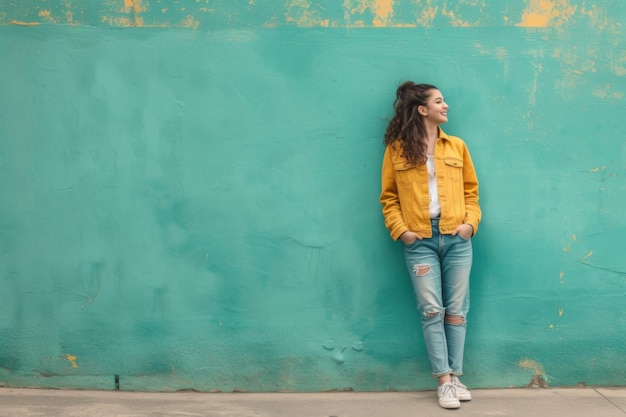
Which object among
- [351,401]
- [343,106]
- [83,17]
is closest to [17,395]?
[351,401]

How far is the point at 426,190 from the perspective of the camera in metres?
4.53

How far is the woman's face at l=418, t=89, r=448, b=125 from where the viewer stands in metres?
4.55

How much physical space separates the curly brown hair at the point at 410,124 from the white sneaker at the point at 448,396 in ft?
4.22

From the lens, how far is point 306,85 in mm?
4703

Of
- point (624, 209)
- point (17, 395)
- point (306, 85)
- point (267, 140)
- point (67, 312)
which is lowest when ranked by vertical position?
point (17, 395)

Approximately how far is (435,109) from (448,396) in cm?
163

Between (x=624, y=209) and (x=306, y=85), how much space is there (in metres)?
2.05

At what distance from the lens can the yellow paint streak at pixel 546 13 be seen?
4.70 meters

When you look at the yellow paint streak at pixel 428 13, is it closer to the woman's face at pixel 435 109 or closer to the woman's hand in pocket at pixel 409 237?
the woman's face at pixel 435 109

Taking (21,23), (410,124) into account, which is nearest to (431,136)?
(410,124)

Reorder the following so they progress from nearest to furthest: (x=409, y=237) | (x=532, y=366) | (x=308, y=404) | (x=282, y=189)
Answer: (x=409, y=237), (x=308, y=404), (x=282, y=189), (x=532, y=366)

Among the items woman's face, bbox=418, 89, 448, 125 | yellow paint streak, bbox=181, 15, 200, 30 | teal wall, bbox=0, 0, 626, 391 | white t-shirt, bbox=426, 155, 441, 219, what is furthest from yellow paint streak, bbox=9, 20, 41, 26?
white t-shirt, bbox=426, 155, 441, 219

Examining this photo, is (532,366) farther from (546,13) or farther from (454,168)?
(546,13)

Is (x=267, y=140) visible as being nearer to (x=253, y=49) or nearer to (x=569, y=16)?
(x=253, y=49)
